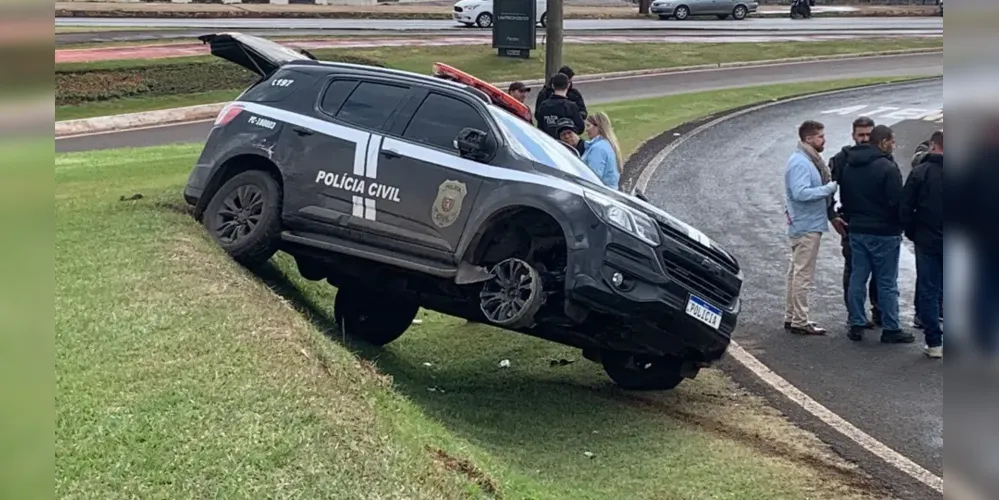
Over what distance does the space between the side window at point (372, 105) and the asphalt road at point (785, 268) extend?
13.2 ft

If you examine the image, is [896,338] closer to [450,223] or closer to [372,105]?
[450,223]

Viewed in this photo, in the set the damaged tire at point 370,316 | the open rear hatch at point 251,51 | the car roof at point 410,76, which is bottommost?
the damaged tire at point 370,316

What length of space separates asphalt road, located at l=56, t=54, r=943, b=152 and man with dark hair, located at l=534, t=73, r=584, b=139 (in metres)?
10.3

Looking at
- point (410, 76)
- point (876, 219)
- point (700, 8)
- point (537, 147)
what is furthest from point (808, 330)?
point (700, 8)

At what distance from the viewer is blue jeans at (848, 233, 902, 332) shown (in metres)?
10.5

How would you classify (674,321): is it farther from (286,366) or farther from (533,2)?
(533,2)

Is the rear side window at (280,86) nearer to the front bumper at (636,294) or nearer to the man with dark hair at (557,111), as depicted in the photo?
Answer: the front bumper at (636,294)

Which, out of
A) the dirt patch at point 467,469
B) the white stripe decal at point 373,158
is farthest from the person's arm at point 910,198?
the dirt patch at point 467,469

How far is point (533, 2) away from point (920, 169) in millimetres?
21724

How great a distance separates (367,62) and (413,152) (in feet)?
70.8

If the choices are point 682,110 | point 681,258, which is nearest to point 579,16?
point 682,110

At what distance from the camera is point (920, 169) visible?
9.79 m

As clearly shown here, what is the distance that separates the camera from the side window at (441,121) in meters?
9.02

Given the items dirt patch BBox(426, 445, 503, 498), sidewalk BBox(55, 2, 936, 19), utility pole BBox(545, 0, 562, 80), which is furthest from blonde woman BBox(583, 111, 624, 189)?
sidewalk BBox(55, 2, 936, 19)
